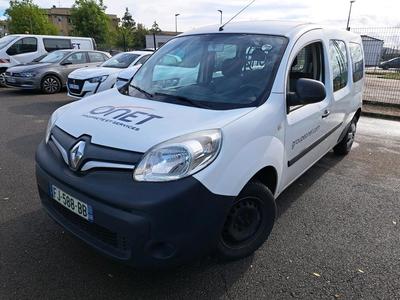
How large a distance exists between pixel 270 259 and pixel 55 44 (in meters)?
14.7

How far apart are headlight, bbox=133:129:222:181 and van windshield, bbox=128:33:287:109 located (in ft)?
1.95

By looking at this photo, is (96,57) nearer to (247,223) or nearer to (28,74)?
(28,74)

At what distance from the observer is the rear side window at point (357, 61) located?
191 inches

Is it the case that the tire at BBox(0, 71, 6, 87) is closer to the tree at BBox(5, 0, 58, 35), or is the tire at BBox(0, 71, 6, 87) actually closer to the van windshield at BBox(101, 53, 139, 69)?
the van windshield at BBox(101, 53, 139, 69)

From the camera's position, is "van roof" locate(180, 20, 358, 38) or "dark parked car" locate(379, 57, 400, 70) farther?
"dark parked car" locate(379, 57, 400, 70)

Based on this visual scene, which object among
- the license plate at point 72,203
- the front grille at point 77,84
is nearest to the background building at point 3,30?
the front grille at point 77,84

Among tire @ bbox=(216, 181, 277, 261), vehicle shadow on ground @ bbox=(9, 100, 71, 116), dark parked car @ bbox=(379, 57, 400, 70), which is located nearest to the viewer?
tire @ bbox=(216, 181, 277, 261)

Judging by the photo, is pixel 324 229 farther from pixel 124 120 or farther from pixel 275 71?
pixel 124 120

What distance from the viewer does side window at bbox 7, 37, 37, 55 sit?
44.4 ft

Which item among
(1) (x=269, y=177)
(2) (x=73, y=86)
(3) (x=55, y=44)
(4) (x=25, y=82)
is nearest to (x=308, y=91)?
(1) (x=269, y=177)

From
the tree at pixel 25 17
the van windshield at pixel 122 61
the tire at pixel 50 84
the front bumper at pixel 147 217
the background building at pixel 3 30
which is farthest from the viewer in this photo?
the background building at pixel 3 30

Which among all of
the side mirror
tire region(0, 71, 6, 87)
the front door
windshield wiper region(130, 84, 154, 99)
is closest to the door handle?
the front door

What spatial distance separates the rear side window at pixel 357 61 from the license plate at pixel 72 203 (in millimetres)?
4044

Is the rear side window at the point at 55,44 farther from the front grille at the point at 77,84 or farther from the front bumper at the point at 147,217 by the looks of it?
the front bumper at the point at 147,217
